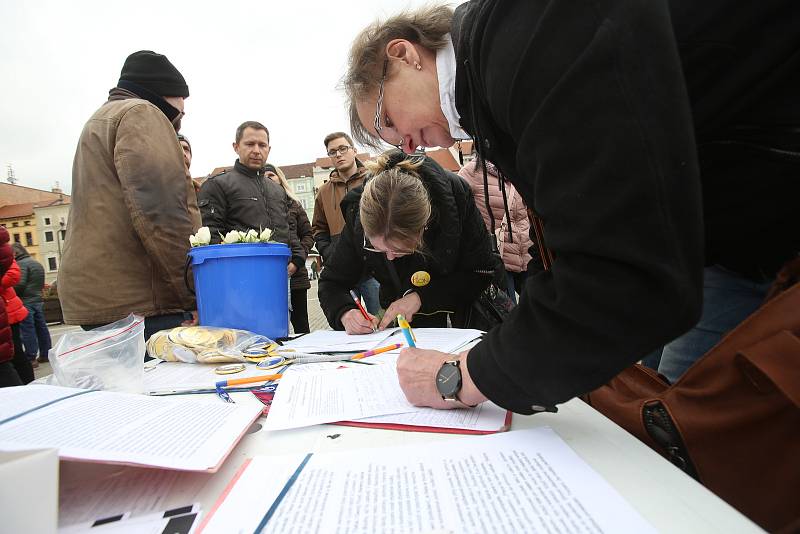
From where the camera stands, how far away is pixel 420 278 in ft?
5.99

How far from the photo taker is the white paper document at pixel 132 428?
0.53 m

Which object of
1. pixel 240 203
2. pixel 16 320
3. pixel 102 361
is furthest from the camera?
pixel 16 320

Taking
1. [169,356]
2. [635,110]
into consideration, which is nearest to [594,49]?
[635,110]

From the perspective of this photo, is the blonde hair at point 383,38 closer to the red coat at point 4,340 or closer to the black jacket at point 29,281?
the red coat at point 4,340

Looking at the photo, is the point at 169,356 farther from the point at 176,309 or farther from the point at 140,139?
the point at 140,139

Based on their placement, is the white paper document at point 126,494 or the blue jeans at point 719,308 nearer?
the white paper document at point 126,494

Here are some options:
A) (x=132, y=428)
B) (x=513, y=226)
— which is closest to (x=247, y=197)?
(x=513, y=226)

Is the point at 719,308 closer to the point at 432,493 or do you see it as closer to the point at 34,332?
the point at 432,493

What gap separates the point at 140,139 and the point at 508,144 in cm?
145

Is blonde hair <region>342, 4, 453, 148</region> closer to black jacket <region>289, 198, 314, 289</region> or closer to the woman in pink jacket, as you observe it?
the woman in pink jacket

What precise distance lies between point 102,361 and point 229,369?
275mm

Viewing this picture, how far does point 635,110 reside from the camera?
0.46 meters

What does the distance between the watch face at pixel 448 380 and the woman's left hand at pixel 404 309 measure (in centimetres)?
96

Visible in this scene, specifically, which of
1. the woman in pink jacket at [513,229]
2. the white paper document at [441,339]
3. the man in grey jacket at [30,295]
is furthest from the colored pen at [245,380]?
the man in grey jacket at [30,295]
